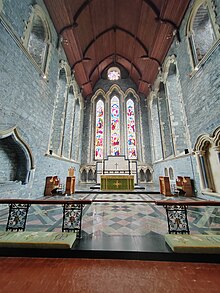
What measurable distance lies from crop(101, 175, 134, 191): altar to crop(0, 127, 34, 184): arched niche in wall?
3.41 m

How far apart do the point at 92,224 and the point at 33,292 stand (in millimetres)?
1434

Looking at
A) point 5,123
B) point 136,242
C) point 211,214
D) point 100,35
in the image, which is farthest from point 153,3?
point 136,242

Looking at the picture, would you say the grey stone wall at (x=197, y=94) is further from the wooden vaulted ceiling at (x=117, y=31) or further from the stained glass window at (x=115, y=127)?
the stained glass window at (x=115, y=127)

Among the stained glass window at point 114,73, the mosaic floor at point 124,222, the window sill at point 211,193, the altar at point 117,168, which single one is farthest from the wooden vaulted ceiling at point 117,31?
the mosaic floor at point 124,222

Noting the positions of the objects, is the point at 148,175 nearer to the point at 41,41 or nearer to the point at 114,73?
the point at 114,73

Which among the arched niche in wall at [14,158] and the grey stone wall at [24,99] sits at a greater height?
the grey stone wall at [24,99]

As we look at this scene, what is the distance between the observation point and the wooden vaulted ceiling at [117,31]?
19.3ft

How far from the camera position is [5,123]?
347 centimetres

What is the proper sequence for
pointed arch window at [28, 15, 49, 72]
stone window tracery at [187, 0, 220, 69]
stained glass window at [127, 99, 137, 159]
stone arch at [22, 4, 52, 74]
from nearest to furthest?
stone window tracery at [187, 0, 220, 69] < stone arch at [22, 4, 52, 74] < pointed arch window at [28, 15, 49, 72] < stained glass window at [127, 99, 137, 159]

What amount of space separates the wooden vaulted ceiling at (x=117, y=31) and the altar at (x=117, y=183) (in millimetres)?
7268

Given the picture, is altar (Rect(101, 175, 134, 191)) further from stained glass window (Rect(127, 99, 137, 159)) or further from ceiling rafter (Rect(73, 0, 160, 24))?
ceiling rafter (Rect(73, 0, 160, 24))

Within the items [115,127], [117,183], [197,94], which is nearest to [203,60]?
[197,94]

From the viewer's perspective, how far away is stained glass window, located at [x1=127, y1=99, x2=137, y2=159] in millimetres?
10492

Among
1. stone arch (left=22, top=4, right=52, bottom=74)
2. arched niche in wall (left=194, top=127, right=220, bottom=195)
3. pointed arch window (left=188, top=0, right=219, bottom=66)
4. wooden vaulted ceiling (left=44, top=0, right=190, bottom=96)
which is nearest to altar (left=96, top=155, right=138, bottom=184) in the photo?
arched niche in wall (left=194, top=127, right=220, bottom=195)
